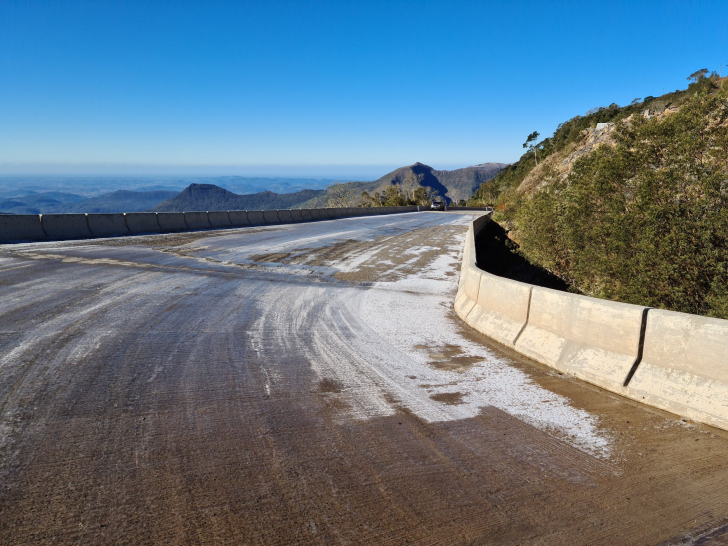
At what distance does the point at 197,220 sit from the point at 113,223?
4.75m

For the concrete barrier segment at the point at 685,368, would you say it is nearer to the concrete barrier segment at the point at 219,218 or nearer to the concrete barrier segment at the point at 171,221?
the concrete barrier segment at the point at 171,221

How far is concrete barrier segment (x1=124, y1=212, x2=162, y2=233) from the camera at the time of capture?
21.2 m

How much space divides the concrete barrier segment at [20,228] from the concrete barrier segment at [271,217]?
44.3ft

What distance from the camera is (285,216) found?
32.6 metres

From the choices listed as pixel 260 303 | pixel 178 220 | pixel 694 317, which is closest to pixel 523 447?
pixel 694 317

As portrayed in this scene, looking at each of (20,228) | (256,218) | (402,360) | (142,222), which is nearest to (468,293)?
(402,360)

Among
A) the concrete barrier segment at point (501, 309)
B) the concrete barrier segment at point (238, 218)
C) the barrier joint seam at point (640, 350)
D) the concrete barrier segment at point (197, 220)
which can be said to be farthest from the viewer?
the concrete barrier segment at point (238, 218)

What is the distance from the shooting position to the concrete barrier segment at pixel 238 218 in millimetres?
27062

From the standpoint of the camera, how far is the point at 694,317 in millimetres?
4223

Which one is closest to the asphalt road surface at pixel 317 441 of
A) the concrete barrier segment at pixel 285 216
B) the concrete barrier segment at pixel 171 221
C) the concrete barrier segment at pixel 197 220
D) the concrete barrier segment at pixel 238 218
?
the concrete barrier segment at pixel 171 221

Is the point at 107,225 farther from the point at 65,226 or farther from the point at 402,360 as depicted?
the point at 402,360

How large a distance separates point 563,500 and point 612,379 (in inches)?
86.9

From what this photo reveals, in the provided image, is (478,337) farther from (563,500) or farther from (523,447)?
(563,500)

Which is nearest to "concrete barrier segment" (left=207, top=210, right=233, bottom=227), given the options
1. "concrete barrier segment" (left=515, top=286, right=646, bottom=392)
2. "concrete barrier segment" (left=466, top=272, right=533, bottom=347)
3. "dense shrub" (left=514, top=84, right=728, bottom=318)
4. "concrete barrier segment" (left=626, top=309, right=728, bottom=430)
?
"dense shrub" (left=514, top=84, right=728, bottom=318)
